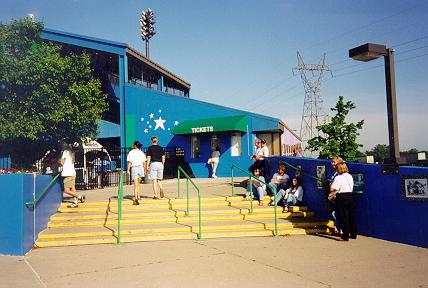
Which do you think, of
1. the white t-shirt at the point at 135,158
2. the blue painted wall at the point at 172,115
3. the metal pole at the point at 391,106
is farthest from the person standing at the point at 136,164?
the blue painted wall at the point at 172,115

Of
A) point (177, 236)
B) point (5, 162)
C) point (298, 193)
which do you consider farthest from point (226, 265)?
point (5, 162)

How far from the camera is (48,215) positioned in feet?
27.5

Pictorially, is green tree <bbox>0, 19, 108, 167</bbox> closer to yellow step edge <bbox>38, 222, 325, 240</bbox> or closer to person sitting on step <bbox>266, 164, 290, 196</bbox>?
yellow step edge <bbox>38, 222, 325, 240</bbox>

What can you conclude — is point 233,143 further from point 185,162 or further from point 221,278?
point 221,278

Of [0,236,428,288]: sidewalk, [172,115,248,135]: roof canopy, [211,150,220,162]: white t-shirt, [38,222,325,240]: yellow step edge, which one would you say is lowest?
[0,236,428,288]: sidewalk

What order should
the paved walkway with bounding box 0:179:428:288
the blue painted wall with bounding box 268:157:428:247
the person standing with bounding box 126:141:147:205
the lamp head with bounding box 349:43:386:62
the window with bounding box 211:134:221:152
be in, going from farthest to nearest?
the window with bounding box 211:134:221:152
the person standing with bounding box 126:141:147:205
the lamp head with bounding box 349:43:386:62
the blue painted wall with bounding box 268:157:428:247
the paved walkway with bounding box 0:179:428:288

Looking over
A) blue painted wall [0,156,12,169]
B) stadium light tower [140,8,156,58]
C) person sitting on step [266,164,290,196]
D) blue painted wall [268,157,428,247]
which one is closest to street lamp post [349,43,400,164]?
blue painted wall [268,157,428,247]

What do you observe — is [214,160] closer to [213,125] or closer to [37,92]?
[213,125]

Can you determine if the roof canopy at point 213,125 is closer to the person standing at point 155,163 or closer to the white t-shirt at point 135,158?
the person standing at point 155,163

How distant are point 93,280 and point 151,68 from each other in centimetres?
2110

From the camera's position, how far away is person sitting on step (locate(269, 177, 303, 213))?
945 cm

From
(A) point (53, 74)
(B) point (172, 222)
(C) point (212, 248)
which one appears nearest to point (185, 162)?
(A) point (53, 74)

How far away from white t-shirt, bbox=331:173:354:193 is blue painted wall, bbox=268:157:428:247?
569 mm

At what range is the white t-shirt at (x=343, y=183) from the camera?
7348 millimetres
